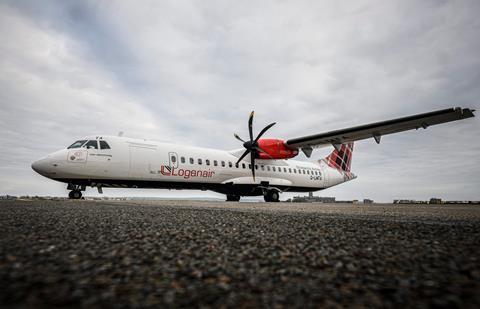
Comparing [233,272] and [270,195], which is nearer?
[233,272]

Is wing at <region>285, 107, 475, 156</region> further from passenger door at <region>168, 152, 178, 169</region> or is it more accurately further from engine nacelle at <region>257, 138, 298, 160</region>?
passenger door at <region>168, 152, 178, 169</region>

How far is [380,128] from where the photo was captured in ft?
48.6

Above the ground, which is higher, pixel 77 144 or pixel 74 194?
pixel 77 144

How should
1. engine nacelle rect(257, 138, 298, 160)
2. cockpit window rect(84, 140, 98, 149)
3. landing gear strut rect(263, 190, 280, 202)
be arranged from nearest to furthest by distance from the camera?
cockpit window rect(84, 140, 98, 149) → engine nacelle rect(257, 138, 298, 160) → landing gear strut rect(263, 190, 280, 202)

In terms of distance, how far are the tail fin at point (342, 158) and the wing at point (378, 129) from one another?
862 centimetres

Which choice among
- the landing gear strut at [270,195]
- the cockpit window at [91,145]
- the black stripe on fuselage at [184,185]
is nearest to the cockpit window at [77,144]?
the cockpit window at [91,145]

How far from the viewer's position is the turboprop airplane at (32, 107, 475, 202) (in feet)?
41.8

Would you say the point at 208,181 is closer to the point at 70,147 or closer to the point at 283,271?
the point at 70,147

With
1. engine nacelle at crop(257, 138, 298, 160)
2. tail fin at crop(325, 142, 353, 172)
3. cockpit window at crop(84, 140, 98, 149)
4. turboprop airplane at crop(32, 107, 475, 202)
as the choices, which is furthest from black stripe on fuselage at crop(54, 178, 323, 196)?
tail fin at crop(325, 142, 353, 172)

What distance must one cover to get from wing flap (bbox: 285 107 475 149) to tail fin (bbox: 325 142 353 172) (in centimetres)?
864

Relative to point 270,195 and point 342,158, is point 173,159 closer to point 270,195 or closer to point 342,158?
point 270,195

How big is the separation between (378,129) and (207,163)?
987 centimetres

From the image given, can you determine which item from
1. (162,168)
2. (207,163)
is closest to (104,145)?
(162,168)

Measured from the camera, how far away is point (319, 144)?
59.1 feet
